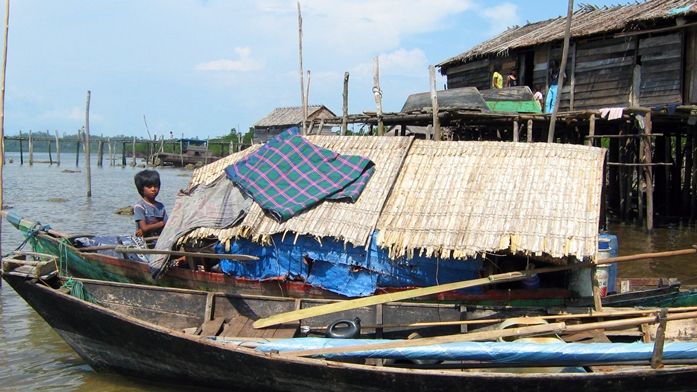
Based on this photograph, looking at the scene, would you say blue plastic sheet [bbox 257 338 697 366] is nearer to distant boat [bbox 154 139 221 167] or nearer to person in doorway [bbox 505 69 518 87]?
person in doorway [bbox 505 69 518 87]

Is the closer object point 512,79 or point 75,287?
point 75,287

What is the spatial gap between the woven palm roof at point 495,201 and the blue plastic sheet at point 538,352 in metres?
0.74

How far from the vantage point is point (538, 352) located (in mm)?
4488

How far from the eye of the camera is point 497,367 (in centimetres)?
473

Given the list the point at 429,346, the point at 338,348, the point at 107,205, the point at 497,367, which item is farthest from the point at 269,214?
the point at 107,205

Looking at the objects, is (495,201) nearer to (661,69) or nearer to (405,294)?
(405,294)

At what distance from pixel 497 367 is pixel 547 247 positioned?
1.01 metres

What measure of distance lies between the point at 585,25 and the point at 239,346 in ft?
42.6

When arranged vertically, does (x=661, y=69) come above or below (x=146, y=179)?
above

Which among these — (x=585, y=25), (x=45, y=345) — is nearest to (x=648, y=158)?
(x=585, y=25)

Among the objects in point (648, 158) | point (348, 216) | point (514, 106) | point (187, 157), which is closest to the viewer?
point (348, 216)

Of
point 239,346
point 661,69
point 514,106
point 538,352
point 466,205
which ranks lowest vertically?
point 239,346

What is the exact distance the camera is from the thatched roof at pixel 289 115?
3450cm

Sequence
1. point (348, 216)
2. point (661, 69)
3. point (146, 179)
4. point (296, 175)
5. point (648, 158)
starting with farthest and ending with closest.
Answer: point (661, 69) → point (648, 158) → point (146, 179) → point (296, 175) → point (348, 216)
